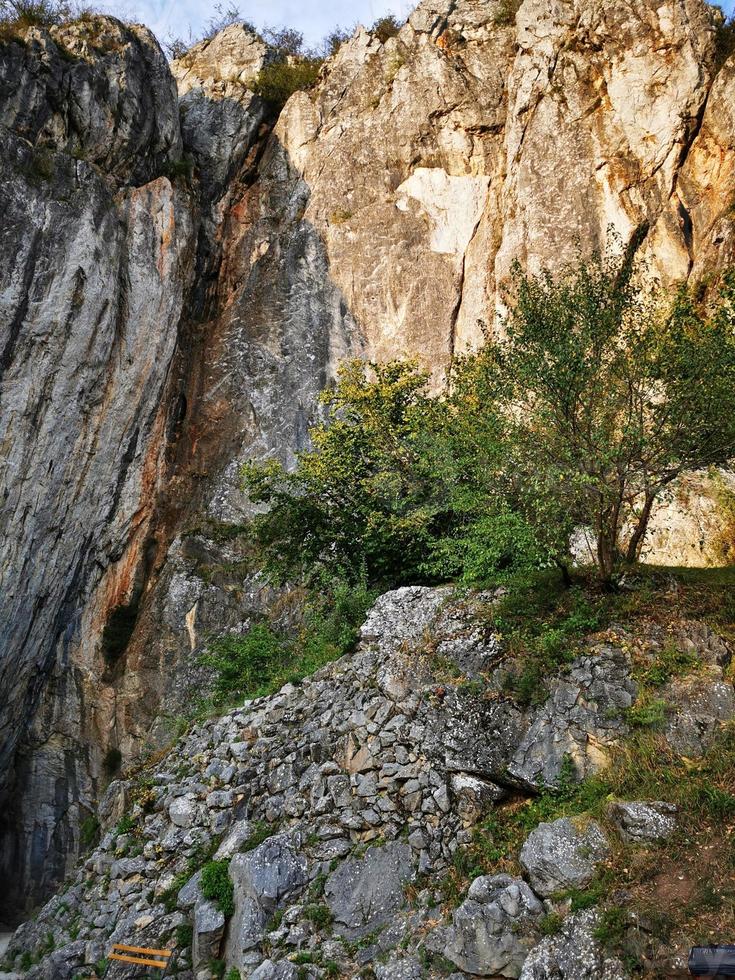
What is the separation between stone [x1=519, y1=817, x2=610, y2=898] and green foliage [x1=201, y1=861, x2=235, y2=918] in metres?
3.65

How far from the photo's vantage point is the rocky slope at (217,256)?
18359 millimetres

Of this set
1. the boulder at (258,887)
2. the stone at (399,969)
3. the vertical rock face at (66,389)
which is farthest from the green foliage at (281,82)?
the stone at (399,969)

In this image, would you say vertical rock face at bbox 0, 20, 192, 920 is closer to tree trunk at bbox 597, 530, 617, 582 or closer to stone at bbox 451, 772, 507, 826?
stone at bbox 451, 772, 507, 826

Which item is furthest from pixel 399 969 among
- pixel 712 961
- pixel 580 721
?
pixel 580 721

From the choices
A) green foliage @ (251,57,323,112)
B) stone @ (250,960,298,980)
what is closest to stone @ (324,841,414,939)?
stone @ (250,960,298,980)

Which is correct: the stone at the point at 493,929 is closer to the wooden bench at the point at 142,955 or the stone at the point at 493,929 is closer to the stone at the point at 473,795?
the stone at the point at 473,795

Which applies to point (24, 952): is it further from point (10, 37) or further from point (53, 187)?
point (10, 37)

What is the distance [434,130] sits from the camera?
79.9 ft

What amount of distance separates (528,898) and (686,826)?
1.69 meters

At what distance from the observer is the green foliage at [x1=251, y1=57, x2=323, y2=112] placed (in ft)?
89.9

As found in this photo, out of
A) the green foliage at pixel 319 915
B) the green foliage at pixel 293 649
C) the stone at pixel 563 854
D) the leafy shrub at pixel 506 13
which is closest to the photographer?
the stone at pixel 563 854

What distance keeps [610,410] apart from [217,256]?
18728mm

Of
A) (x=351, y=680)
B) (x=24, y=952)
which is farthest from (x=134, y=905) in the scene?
(x=351, y=680)

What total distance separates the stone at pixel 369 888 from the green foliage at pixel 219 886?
1270mm
